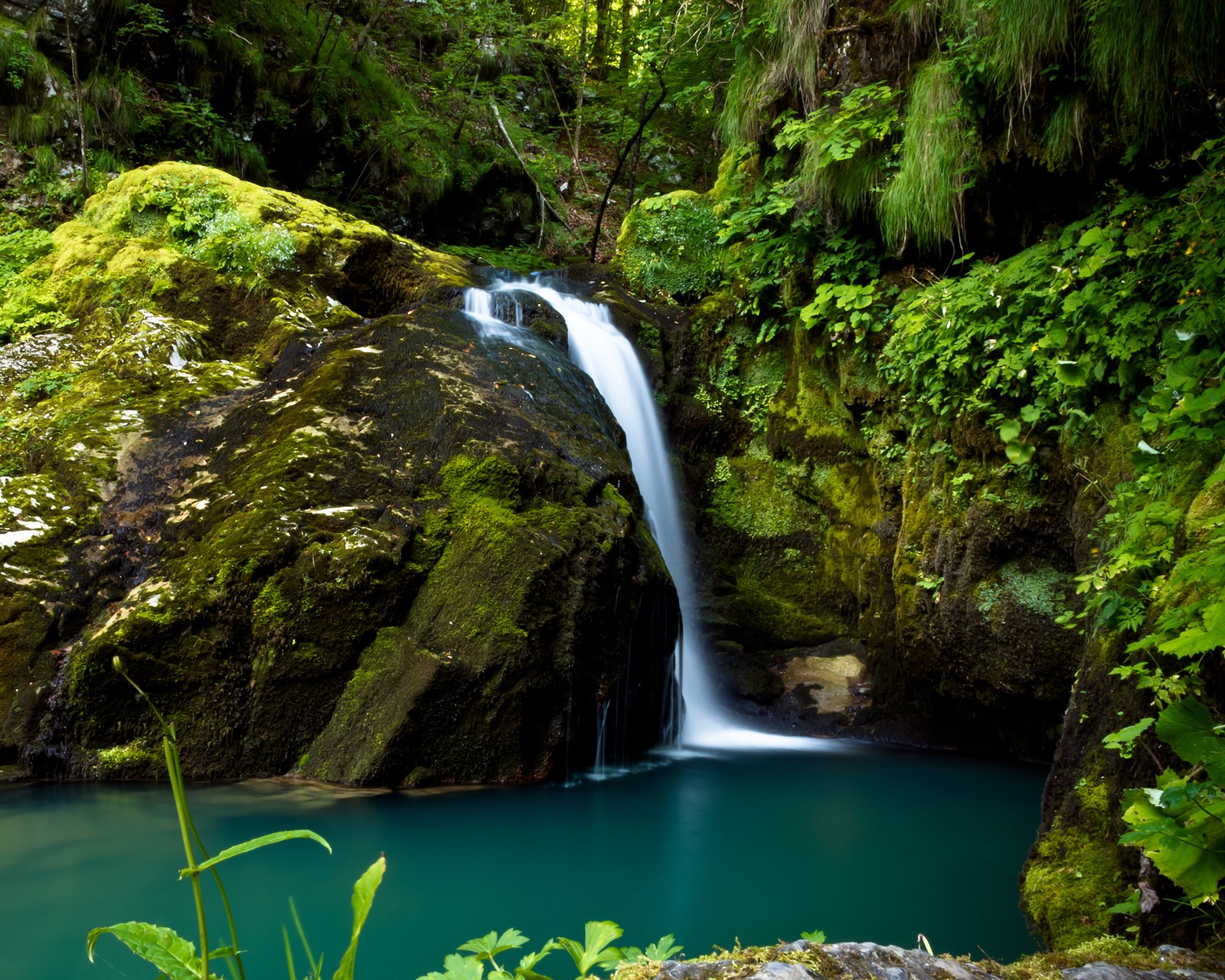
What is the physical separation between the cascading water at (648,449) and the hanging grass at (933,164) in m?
3.06

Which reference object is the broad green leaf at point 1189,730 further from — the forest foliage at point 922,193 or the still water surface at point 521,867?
the still water surface at point 521,867

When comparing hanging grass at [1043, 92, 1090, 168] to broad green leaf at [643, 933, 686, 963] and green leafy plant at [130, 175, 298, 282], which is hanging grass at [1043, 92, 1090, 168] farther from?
green leafy plant at [130, 175, 298, 282]

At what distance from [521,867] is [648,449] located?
4.96 m

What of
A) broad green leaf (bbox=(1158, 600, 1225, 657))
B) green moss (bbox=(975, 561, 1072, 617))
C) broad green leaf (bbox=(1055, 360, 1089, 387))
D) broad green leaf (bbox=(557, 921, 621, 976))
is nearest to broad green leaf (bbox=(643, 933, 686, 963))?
broad green leaf (bbox=(557, 921, 621, 976))

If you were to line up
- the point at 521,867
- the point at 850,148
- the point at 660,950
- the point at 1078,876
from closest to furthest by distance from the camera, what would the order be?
the point at 660,950 < the point at 1078,876 < the point at 521,867 < the point at 850,148

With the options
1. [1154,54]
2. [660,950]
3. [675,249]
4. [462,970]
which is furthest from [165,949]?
[675,249]

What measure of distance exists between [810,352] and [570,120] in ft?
41.4

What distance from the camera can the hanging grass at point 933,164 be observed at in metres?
5.29

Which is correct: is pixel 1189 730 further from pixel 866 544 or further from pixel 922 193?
pixel 866 544

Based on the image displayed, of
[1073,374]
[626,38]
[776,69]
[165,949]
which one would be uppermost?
[626,38]

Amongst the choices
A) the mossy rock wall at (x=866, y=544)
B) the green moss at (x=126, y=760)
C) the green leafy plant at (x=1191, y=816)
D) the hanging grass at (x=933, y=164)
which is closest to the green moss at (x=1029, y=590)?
the mossy rock wall at (x=866, y=544)

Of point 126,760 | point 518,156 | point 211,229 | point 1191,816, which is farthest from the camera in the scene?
point 518,156

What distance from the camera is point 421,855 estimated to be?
12.7ft

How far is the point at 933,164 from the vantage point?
549 centimetres
